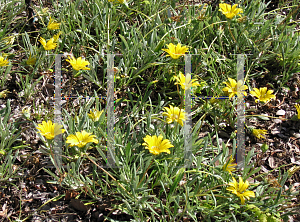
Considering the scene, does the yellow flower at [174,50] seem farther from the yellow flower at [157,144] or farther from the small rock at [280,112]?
the small rock at [280,112]

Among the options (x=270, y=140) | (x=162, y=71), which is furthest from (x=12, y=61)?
(x=270, y=140)

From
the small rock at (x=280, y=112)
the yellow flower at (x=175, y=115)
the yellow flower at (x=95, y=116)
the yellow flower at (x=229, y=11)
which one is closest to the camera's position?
the yellow flower at (x=175, y=115)

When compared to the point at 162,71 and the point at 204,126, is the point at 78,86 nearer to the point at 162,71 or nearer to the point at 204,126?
the point at 162,71

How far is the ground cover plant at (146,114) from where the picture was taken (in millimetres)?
1881

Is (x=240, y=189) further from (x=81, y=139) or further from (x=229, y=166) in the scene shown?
(x=81, y=139)

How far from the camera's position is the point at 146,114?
2248 mm

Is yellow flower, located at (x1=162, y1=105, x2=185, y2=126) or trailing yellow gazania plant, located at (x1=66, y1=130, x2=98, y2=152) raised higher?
yellow flower, located at (x1=162, y1=105, x2=185, y2=126)

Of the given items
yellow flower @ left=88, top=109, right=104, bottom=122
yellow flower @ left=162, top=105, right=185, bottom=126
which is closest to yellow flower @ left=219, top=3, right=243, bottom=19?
yellow flower @ left=162, top=105, right=185, bottom=126

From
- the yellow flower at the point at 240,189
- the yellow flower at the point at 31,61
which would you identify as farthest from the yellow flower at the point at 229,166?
the yellow flower at the point at 31,61

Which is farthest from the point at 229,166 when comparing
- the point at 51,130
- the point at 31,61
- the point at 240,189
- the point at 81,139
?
the point at 31,61

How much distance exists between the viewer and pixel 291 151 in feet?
7.77

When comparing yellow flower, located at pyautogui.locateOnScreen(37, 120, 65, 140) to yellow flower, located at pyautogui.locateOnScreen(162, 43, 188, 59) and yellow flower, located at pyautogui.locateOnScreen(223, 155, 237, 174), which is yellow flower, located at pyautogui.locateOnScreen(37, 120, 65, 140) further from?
yellow flower, located at pyautogui.locateOnScreen(223, 155, 237, 174)

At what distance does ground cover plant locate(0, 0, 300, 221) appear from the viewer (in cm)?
188

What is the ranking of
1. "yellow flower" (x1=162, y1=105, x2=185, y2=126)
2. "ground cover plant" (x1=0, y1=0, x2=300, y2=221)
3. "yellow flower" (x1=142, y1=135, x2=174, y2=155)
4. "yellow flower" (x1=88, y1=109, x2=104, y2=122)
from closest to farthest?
"yellow flower" (x1=142, y1=135, x2=174, y2=155) < "yellow flower" (x1=162, y1=105, x2=185, y2=126) < "ground cover plant" (x1=0, y1=0, x2=300, y2=221) < "yellow flower" (x1=88, y1=109, x2=104, y2=122)
